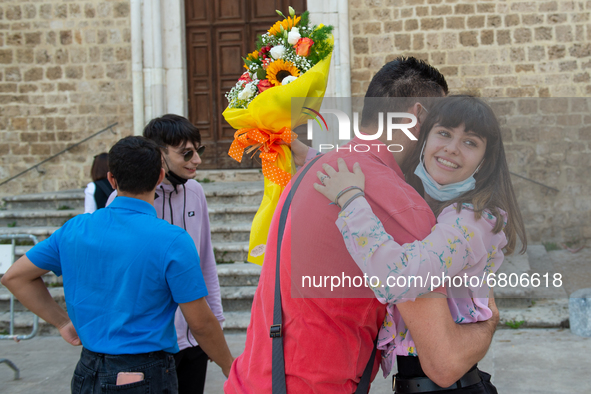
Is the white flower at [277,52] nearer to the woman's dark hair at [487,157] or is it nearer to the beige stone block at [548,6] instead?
the woman's dark hair at [487,157]

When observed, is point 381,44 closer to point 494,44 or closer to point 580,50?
point 494,44

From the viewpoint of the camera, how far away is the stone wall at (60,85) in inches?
339

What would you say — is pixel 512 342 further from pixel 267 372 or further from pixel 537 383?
pixel 267 372

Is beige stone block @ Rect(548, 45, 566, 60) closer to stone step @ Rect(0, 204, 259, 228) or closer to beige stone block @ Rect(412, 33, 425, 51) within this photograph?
beige stone block @ Rect(412, 33, 425, 51)

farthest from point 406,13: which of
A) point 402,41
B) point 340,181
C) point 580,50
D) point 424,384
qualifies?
point 424,384

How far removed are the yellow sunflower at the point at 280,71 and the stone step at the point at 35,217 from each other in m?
5.67

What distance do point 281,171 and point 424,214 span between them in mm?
989

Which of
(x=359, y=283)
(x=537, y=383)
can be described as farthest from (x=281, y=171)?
(x=537, y=383)

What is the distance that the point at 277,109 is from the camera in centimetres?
208

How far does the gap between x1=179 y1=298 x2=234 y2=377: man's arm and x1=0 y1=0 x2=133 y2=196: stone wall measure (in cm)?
714

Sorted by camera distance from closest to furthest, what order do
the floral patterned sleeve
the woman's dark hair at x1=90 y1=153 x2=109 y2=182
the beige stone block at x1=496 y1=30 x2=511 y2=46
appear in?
the floral patterned sleeve < the woman's dark hair at x1=90 y1=153 x2=109 y2=182 < the beige stone block at x1=496 y1=30 x2=511 y2=46

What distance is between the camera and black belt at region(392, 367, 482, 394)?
1.46 m

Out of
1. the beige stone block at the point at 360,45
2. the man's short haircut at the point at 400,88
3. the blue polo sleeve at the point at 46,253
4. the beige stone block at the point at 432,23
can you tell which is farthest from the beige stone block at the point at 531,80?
the blue polo sleeve at the point at 46,253

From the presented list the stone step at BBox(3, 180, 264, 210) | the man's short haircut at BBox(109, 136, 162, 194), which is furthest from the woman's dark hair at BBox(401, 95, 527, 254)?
the stone step at BBox(3, 180, 264, 210)
